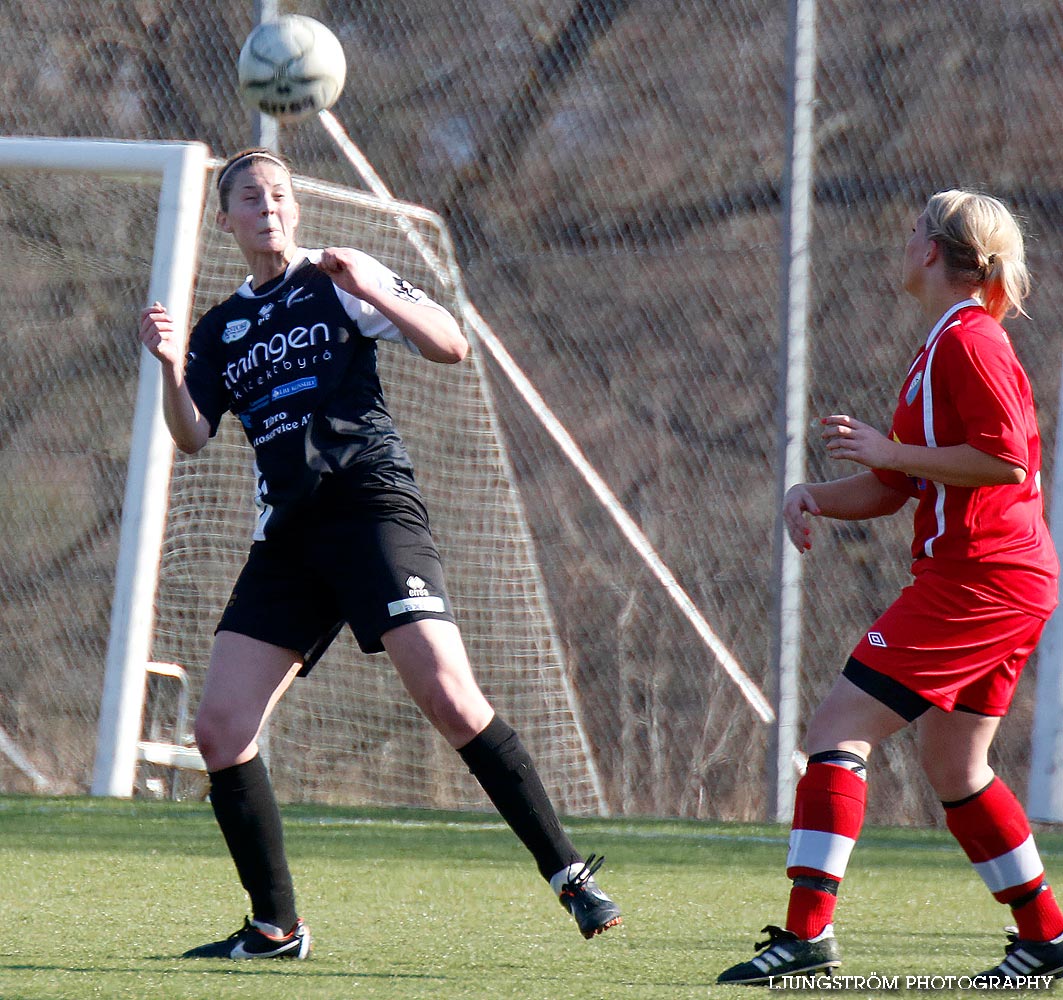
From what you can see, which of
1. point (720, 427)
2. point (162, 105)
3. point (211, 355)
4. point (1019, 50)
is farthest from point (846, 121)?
point (211, 355)

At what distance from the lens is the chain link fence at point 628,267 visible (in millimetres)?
8656

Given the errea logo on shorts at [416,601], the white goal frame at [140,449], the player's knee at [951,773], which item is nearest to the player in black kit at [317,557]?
the errea logo on shorts at [416,601]

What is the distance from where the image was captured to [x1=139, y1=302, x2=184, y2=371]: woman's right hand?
3424mm

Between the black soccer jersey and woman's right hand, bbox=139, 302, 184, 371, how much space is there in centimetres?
10

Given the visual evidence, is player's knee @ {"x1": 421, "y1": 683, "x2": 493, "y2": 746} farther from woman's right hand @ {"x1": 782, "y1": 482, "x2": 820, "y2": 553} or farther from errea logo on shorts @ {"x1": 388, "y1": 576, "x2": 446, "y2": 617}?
woman's right hand @ {"x1": 782, "y1": 482, "x2": 820, "y2": 553}

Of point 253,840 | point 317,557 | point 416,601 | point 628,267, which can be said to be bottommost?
point 253,840

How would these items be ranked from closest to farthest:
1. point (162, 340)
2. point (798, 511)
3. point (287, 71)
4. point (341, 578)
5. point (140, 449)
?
point (798, 511)
point (341, 578)
point (162, 340)
point (287, 71)
point (140, 449)

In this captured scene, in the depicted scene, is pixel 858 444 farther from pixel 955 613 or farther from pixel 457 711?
pixel 457 711

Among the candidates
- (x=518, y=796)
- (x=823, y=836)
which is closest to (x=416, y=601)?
(x=518, y=796)

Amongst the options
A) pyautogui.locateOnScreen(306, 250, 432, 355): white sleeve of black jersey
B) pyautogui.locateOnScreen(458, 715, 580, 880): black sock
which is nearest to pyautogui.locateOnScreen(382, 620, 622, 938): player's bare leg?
pyautogui.locateOnScreen(458, 715, 580, 880): black sock

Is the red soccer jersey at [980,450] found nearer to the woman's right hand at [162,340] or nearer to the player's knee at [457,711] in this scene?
the player's knee at [457,711]

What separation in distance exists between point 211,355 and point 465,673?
924 millimetres

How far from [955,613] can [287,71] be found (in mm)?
3241

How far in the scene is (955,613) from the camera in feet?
9.66
